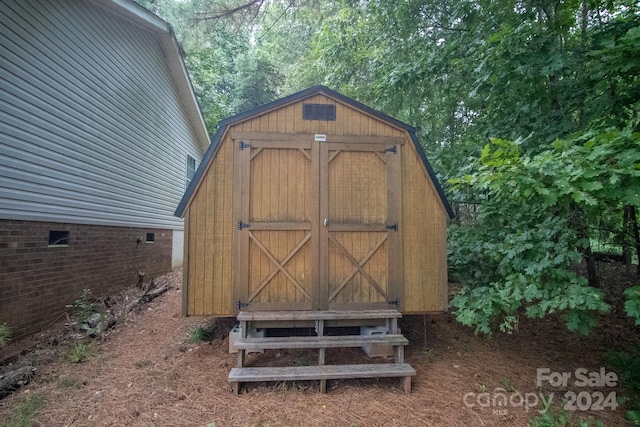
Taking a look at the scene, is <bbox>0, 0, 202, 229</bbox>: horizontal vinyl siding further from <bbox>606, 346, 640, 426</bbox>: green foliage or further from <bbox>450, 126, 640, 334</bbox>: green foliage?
<bbox>606, 346, 640, 426</bbox>: green foliage

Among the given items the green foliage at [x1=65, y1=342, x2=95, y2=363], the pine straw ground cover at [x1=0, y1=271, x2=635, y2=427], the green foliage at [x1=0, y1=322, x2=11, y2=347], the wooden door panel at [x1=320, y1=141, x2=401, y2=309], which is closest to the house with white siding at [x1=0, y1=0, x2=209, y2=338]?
the green foliage at [x1=0, y1=322, x2=11, y2=347]

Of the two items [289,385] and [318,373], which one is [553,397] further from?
[289,385]

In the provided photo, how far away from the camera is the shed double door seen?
4.18m

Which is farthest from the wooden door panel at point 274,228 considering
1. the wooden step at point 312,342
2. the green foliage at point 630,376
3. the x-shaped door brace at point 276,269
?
the green foliage at point 630,376

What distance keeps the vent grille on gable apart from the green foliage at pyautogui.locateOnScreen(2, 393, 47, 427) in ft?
13.1

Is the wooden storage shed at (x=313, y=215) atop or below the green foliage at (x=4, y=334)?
atop

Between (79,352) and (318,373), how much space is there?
3002mm

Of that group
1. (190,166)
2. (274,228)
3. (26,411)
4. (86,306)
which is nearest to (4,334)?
(26,411)

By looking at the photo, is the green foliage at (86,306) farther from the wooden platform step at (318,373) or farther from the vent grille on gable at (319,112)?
the vent grille on gable at (319,112)

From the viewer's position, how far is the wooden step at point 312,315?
389 centimetres

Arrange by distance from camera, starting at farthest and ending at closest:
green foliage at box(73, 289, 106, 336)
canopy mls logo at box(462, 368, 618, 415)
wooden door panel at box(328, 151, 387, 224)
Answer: green foliage at box(73, 289, 106, 336) → wooden door panel at box(328, 151, 387, 224) → canopy mls logo at box(462, 368, 618, 415)

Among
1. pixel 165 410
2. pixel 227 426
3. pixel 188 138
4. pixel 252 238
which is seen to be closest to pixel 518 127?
pixel 252 238

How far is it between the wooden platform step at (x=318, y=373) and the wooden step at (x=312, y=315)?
1.82ft

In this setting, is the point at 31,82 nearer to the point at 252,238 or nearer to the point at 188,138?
the point at 252,238
